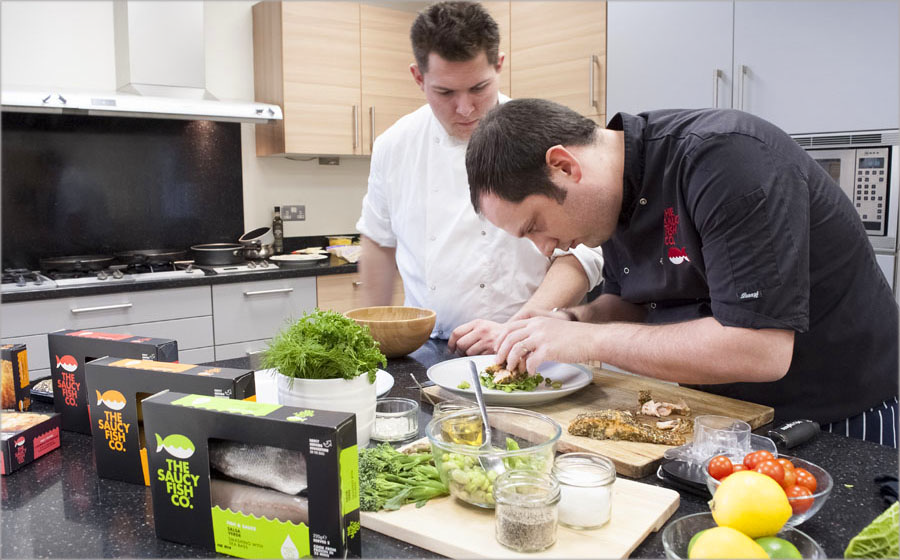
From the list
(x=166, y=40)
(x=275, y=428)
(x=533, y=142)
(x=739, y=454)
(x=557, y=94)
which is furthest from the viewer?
(x=557, y=94)

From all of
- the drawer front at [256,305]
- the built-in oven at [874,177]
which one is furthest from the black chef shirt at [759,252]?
the drawer front at [256,305]

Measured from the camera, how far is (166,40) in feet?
10.9

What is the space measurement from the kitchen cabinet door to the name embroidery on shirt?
2.73m

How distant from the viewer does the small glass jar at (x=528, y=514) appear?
822 mm

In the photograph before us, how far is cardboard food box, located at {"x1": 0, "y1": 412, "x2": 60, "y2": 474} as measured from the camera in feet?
3.61

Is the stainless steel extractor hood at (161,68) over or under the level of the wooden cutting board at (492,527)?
over

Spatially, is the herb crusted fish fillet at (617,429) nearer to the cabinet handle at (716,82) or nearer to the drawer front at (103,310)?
the cabinet handle at (716,82)

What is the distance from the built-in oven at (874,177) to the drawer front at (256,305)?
2408mm

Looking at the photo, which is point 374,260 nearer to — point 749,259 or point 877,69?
point 749,259

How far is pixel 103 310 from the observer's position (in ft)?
10.1

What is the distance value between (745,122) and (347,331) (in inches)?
30.9

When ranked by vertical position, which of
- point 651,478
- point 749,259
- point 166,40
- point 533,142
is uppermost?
point 166,40

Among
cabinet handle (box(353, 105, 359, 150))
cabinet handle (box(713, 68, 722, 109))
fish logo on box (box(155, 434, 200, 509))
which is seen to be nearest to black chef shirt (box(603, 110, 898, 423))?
fish logo on box (box(155, 434, 200, 509))

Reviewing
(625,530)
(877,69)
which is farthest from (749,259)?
(877,69)
